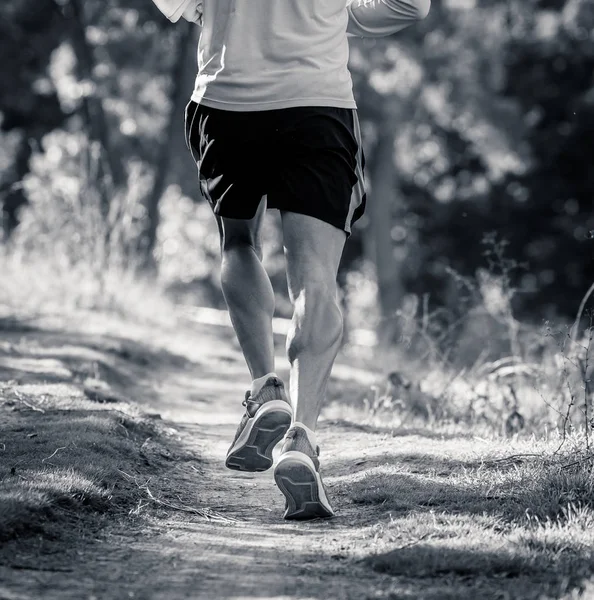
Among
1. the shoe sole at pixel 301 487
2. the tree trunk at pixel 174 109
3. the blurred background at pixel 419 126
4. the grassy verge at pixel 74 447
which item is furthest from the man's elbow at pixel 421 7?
the tree trunk at pixel 174 109

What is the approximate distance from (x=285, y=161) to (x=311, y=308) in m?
0.52

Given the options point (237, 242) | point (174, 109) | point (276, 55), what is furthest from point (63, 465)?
point (174, 109)

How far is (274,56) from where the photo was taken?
336 centimetres

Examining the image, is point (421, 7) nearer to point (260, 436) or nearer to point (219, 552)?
point (260, 436)

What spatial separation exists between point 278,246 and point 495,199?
7.24m

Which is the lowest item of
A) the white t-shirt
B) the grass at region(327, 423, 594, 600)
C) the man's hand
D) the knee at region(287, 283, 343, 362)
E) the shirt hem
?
the grass at region(327, 423, 594, 600)

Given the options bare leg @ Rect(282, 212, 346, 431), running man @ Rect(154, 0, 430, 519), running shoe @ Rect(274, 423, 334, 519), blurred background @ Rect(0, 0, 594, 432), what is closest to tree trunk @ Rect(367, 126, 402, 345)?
blurred background @ Rect(0, 0, 594, 432)

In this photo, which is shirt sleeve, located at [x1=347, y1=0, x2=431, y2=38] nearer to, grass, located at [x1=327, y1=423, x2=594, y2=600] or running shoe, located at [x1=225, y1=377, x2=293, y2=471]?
running shoe, located at [x1=225, y1=377, x2=293, y2=471]

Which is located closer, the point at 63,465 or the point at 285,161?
the point at 285,161

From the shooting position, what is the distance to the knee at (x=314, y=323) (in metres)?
3.27

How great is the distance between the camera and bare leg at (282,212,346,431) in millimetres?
3254

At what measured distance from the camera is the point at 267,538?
2.96m

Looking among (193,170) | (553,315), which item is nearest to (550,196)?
(553,315)

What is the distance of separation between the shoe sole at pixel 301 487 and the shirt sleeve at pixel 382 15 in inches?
64.7
